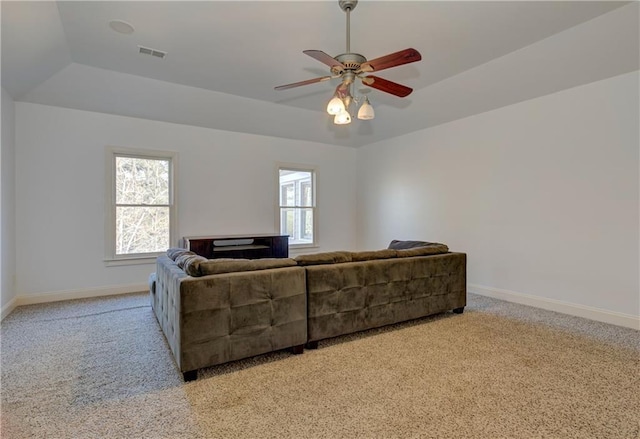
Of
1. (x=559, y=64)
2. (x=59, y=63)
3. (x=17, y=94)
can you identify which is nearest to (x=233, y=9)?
(x=59, y=63)

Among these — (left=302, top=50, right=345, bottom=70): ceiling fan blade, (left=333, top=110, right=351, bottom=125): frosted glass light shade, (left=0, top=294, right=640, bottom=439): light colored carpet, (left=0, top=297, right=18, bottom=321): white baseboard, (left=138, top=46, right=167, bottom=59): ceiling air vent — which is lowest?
(left=0, top=294, right=640, bottom=439): light colored carpet

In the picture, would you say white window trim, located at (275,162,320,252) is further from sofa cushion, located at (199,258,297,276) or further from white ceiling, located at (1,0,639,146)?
sofa cushion, located at (199,258,297,276)

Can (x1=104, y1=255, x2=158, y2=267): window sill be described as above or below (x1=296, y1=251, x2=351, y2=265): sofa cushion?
below

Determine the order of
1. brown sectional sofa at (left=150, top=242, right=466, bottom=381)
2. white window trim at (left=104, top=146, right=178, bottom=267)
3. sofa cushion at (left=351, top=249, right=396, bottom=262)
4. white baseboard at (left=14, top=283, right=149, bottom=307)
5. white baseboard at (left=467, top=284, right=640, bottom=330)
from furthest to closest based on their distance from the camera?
white window trim at (left=104, top=146, right=178, bottom=267) → white baseboard at (left=14, top=283, right=149, bottom=307) → white baseboard at (left=467, top=284, right=640, bottom=330) → sofa cushion at (left=351, top=249, right=396, bottom=262) → brown sectional sofa at (left=150, top=242, right=466, bottom=381)

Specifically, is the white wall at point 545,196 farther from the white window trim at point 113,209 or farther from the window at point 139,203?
the white window trim at point 113,209

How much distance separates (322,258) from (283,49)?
2292 millimetres

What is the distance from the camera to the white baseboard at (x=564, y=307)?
3.46 meters

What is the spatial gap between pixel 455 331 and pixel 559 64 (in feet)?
10.2

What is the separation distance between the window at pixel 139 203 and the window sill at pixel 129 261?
0.02 metres

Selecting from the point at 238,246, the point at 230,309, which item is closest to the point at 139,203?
the point at 238,246

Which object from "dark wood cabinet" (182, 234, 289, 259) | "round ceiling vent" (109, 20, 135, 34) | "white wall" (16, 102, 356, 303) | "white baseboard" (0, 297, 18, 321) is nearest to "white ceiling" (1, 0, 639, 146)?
"round ceiling vent" (109, 20, 135, 34)

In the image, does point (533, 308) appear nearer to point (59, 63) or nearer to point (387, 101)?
point (387, 101)

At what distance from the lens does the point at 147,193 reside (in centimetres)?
514

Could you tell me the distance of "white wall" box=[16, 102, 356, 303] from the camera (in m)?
4.32
